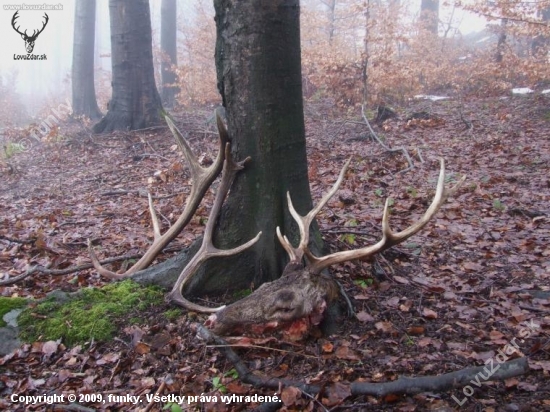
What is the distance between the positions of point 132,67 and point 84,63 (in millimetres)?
8097

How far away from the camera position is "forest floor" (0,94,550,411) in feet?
10.0

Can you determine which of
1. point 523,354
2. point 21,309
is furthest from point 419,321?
point 21,309

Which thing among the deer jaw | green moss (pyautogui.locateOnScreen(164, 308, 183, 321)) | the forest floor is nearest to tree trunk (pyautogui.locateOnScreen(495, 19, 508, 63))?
the forest floor

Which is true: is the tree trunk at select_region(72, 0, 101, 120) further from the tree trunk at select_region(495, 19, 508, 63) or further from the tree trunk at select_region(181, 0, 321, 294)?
the tree trunk at select_region(181, 0, 321, 294)

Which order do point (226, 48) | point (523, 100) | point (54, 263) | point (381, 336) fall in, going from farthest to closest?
point (523, 100) → point (54, 263) → point (226, 48) → point (381, 336)

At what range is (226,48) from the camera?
3723mm

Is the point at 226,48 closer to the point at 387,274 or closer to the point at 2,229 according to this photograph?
the point at 387,274

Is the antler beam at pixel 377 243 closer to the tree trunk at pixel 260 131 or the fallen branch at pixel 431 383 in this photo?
the tree trunk at pixel 260 131

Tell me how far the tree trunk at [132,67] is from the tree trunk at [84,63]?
604 cm

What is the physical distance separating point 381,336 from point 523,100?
11117 millimetres

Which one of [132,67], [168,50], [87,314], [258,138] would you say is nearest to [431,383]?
[258,138]

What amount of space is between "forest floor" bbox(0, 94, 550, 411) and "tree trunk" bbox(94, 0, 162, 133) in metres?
1.77

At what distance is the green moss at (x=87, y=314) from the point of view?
360 cm

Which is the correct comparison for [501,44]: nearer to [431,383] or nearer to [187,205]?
[187,205]
